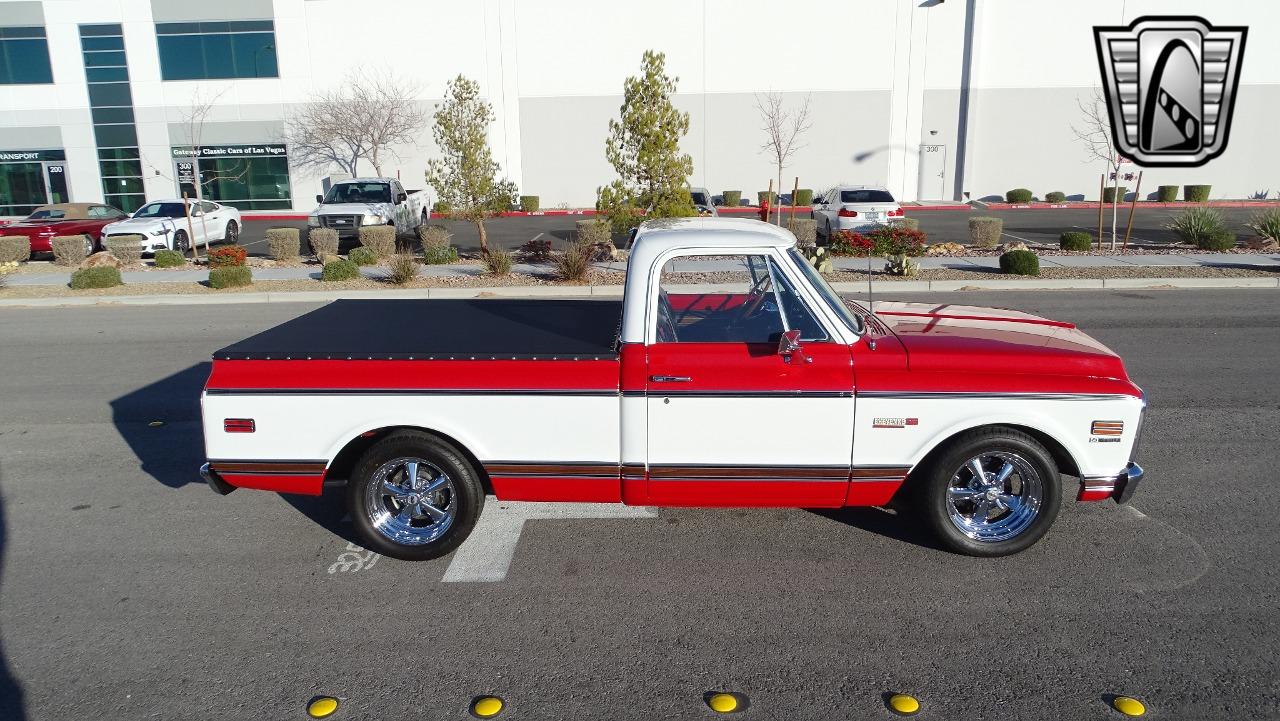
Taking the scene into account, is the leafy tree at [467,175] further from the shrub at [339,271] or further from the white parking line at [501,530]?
the white parking line at [501,530]

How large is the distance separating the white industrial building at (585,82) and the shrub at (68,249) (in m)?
18.9

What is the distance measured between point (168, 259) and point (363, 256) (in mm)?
4853

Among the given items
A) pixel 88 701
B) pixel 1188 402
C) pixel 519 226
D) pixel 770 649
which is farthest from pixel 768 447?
pixel 519 226

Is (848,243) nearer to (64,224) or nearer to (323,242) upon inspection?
(323,242)

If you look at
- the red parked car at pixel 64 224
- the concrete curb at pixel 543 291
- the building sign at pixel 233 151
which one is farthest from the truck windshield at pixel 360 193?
the building sign at pixel 233 151

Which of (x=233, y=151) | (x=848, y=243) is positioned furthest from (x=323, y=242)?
(x=233, y=151)

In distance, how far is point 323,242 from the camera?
799 inches

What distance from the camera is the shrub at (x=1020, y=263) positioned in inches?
670

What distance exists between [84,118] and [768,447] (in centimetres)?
4305

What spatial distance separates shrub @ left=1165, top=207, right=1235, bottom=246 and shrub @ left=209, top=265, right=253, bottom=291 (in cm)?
2108

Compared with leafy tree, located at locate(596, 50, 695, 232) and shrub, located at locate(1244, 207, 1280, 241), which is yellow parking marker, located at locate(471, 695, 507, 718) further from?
shrub, located at locate(1244, 207, 1280, 241)

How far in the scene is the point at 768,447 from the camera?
4926mm

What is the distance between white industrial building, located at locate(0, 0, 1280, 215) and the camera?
121 ft

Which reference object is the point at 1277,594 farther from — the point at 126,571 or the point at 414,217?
the point at 414,217
